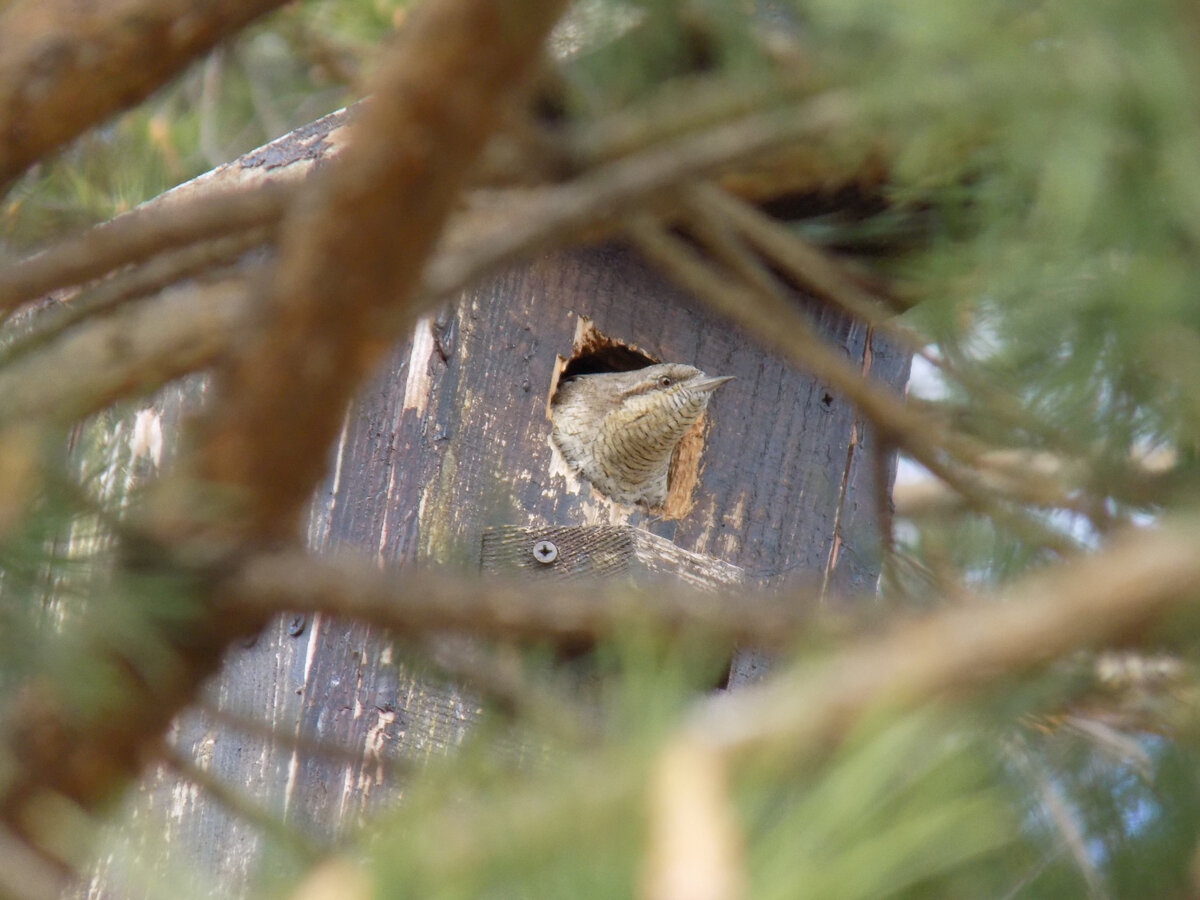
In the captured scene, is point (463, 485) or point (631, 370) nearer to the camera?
point (463, 485)

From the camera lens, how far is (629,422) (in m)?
2.92

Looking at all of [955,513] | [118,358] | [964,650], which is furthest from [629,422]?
[964,650]

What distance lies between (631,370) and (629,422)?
25 centimetres

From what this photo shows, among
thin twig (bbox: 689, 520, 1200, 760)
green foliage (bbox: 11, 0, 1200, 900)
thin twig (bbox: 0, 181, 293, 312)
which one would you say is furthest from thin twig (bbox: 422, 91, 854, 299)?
thin twig (bbox: 689, 520, 1200, 760)

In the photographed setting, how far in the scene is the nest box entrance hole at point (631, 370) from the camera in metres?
2.70

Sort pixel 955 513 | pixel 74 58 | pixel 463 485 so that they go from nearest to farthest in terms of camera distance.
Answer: pixel 74 58, pixel 955 513, pixel 463 485

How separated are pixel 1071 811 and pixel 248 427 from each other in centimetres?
90

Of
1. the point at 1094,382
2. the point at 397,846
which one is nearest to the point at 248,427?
the point at 397,846

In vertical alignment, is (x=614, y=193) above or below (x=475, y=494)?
above

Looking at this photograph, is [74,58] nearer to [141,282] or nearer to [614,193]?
[141,282]

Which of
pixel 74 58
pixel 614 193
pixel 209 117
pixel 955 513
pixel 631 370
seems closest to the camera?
pixel 614 193

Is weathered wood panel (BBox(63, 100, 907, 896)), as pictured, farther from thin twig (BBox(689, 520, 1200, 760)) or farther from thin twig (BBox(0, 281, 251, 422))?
thin twig (BBox(689, 520, 1200, 760))

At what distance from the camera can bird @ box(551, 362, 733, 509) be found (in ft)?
9.24

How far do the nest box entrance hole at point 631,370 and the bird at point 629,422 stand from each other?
0.09ft
